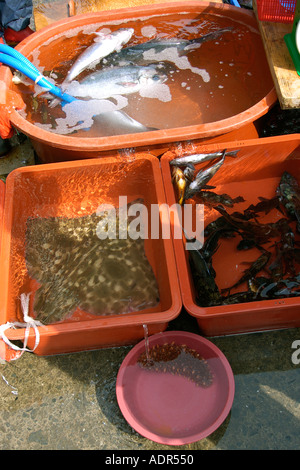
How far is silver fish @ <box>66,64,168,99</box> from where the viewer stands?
3.93 metres

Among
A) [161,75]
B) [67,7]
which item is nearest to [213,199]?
[161,75]

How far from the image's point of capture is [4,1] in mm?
4469

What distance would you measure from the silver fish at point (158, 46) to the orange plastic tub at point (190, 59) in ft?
0.20

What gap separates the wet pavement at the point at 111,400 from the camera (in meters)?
2.55

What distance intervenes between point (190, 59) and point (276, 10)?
97cm

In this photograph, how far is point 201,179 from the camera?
3.28 meters

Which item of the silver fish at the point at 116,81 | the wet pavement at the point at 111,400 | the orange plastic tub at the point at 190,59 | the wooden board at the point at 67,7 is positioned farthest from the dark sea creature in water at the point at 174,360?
the wooden board at the point at 67,7

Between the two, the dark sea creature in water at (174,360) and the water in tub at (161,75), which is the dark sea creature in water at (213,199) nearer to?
the water in tub at (161,75)

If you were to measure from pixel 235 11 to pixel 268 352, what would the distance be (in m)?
3.43

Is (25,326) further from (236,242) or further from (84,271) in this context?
(236,242)

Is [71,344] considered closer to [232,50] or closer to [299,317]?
[299,317]

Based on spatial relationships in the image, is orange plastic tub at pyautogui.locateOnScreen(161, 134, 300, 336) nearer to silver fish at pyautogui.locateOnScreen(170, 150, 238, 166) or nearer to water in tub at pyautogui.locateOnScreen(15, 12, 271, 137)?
silver fish at pyautogui.locateOnScreen(170, 150, 238, 166)

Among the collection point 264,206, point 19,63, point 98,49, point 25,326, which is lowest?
point 264,206

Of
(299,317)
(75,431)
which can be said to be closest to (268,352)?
(299,317)
